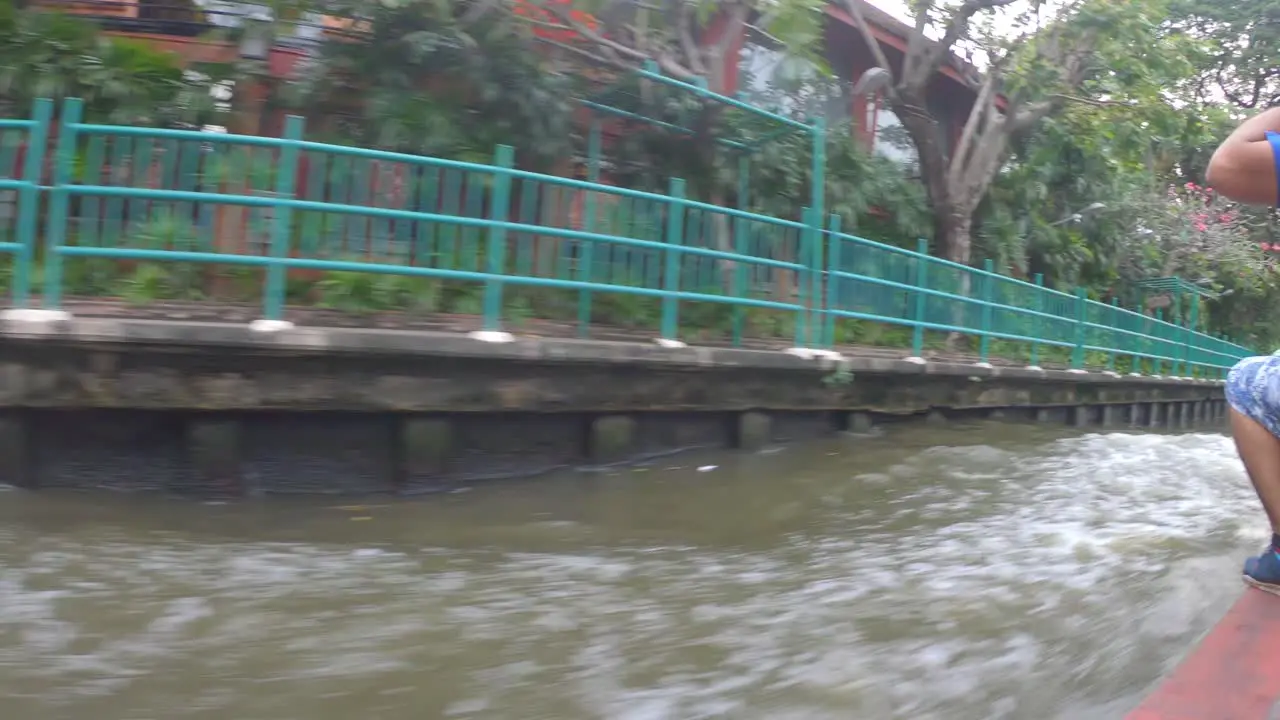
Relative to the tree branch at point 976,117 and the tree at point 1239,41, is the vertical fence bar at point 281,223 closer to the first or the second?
the tree branch at point 976,117

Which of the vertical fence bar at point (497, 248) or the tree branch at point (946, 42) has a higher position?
the tree branch at point (946, 42)

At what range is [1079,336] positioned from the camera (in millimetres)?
10492

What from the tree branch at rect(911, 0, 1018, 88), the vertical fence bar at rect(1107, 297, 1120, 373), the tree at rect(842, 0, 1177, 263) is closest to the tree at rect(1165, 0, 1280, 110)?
the vertical fence bar at rect(1107, 297, 1120, 373)

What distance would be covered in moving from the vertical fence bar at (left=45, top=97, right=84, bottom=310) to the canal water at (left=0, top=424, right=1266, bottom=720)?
89 centimetres

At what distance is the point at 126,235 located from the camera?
165 inches

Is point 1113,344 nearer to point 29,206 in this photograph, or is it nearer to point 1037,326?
point 1037,326

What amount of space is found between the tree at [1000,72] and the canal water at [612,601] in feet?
19.9

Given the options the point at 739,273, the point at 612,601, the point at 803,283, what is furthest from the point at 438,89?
the point at 612,601

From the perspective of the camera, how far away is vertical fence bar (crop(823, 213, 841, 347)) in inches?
254

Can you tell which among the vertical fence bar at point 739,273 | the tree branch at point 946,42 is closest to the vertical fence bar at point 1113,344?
the tree branch at point 946,42

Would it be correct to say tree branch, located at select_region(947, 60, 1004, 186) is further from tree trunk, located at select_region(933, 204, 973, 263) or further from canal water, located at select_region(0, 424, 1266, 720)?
canal water, located at select_region(0, 424, 1266, 720)

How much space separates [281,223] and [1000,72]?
822cm

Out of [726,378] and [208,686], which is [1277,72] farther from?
[208,686]

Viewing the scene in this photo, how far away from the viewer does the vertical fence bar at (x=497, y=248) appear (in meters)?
4.51
